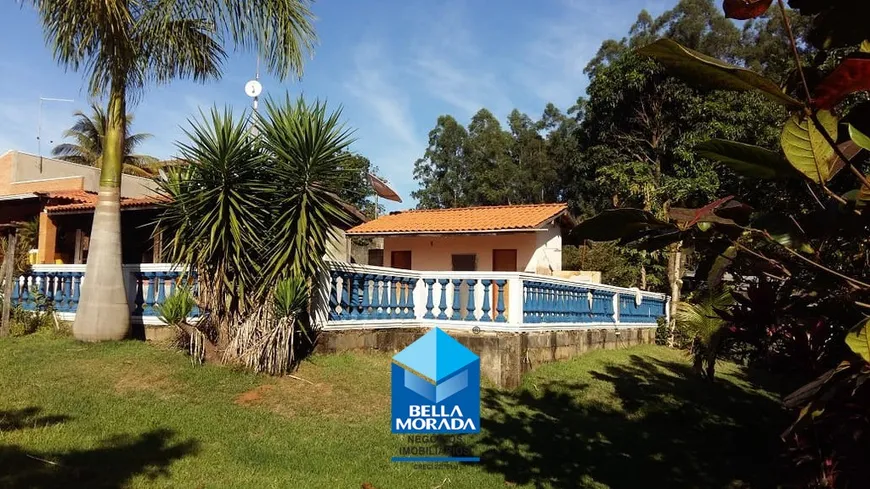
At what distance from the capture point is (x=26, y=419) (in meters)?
5.25

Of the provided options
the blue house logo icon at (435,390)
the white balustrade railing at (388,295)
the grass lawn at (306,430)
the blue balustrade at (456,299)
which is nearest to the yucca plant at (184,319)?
Answer: the grass lawn at (306,430)

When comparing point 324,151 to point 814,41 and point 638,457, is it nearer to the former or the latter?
point 638,457

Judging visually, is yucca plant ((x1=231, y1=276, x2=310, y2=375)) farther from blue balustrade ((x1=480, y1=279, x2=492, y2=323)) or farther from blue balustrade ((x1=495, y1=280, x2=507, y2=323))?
blue balustrade ((x1=495, y1=280, x2=507, y2=323))

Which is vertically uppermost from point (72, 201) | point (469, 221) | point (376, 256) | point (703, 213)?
point (72, 201)

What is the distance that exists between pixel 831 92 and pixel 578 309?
1071cm

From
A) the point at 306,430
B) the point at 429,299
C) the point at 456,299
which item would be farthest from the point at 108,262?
the point at 456,299

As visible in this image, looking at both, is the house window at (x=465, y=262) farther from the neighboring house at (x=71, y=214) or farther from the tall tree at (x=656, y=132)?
the neighboring house at (x=71, y=214)

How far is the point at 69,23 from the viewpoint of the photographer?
7.77 meters

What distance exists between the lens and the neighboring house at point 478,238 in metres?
16.5

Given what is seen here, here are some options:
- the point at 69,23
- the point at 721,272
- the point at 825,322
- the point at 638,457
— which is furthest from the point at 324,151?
the point at 721,272

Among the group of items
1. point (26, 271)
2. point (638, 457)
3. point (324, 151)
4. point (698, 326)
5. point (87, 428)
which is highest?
point (324, 151)

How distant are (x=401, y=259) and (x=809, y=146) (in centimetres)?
1753

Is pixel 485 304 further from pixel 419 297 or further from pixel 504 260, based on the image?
pixel 504 260

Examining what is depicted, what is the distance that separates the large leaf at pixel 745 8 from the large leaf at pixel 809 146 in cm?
25
